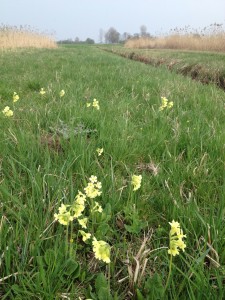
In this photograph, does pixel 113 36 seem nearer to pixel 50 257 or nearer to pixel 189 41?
pixel 189 41

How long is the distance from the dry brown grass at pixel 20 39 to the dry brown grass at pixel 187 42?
9.35m

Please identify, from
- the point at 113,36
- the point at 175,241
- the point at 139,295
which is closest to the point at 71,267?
the point at 139,295

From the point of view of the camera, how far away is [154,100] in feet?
13.0

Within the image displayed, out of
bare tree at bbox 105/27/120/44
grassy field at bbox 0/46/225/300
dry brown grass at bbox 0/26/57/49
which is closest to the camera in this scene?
grassy field at bbox 0/46/225/300

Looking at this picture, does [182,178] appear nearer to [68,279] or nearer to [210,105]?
[68,279]

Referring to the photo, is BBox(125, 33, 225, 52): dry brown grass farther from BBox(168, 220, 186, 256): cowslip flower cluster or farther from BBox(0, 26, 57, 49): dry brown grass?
BBox(168, 220, 186, 256): cowslip flower cluster

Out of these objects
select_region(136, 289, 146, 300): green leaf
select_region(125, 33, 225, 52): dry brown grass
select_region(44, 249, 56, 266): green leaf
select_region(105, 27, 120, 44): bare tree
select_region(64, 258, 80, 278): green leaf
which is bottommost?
select_region(136, 289, 146, 300): green leaf

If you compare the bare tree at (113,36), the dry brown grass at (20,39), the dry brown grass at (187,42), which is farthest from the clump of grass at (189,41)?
the bare tree at (113,36)

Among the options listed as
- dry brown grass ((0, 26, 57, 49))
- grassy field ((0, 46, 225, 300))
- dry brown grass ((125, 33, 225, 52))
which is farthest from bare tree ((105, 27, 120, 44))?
grassy field ((0, 46, 225, 300))

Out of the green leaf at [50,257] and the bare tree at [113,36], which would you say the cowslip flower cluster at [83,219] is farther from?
the bare tree at [113,36]

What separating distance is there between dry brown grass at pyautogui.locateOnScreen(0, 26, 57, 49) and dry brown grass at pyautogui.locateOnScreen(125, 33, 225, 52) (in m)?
9.35

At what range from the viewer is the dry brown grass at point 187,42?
15.2 metres

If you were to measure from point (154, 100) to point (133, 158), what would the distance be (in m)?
1.98

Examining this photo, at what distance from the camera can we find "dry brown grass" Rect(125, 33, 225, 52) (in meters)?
15.2
